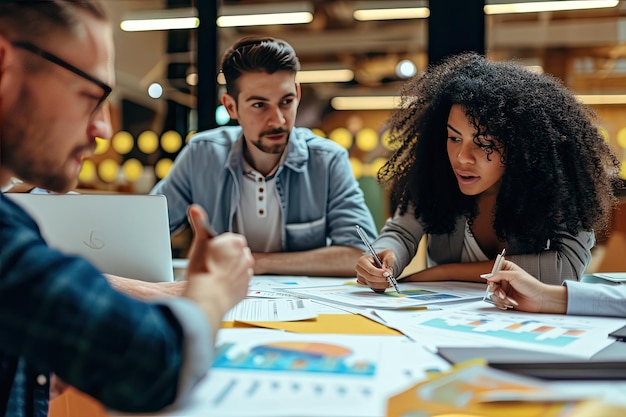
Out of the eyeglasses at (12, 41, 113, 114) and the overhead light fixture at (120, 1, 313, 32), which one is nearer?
the eyeglasses at (12, 41, 113, 114)

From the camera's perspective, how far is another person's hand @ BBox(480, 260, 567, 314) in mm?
1286

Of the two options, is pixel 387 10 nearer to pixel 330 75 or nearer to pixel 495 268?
pixel 330 75

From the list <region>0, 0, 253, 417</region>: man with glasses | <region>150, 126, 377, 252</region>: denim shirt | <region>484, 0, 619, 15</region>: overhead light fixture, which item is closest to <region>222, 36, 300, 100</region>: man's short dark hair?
<region>150, 126, 377, 252</region>: denim shirt

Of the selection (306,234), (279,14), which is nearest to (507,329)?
(306,234)

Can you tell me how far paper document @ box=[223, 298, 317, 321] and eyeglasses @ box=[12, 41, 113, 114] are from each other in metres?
0.46

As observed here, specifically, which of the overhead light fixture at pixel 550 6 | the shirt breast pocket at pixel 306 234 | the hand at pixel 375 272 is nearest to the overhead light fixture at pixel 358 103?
the overhead light fixture at pixel 550 6

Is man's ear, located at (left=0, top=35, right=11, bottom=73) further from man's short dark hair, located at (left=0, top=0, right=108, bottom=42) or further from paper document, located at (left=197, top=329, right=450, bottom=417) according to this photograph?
paper document, located at (left=197, top=329, right=450, bottom=417)

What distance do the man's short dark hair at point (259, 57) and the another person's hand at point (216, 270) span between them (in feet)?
4.79

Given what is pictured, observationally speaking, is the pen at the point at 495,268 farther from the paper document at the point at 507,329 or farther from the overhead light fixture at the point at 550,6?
the overhead light fixture at the point at 550,6

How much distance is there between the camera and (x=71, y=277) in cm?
62

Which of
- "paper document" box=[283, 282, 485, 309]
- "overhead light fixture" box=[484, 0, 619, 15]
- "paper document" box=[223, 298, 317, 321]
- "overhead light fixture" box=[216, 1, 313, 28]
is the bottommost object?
"paper document" box=[283, 282, 485, 309]

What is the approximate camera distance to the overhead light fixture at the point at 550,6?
3283 mm

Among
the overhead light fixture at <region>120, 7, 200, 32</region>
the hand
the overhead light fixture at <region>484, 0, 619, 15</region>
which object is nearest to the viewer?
the hand

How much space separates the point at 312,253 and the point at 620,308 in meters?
1.04
